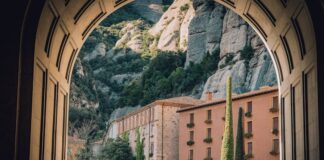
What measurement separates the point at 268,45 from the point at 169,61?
108 meters

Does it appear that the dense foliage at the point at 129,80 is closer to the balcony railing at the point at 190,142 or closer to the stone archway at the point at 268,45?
the balcony railing at the point at 190,142

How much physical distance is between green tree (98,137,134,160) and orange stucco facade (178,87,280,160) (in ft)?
40.5

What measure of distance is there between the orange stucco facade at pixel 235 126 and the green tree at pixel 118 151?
1233 cm

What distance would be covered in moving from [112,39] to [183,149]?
8071cm

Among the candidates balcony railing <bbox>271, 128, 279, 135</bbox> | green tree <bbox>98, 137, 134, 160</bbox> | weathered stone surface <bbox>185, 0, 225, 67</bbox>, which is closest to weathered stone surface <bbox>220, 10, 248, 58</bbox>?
weathered stone surface <bbox>185, 0, 225, 67</bbox>

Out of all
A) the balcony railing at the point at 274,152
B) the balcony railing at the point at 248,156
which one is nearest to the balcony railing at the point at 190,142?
the balcony railing at the point at 248,156

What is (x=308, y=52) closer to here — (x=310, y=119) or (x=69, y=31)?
(x=310, y=119)

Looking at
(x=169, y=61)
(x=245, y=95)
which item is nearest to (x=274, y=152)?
(x=245, y=95)

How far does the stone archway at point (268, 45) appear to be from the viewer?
34.3 feet

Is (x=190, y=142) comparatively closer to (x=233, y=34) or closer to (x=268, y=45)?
(x=233, y=34)

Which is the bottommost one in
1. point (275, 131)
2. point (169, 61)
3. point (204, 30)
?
point (275, 131)

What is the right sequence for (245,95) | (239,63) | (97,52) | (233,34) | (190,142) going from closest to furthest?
(245,95), (190,142), (239,63), (233,34), (97,52)

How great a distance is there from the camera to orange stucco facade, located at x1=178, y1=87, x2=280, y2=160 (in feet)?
209

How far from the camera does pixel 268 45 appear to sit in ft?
47.4
